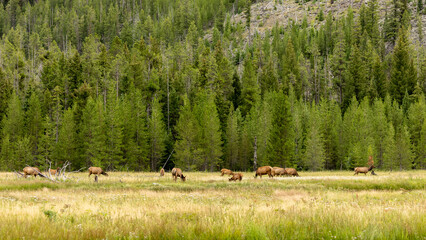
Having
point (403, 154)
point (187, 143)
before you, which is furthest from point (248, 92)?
point (403, 154)

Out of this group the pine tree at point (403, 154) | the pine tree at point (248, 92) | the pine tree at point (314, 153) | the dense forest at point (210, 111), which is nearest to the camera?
the dense forest at point (210, 111)

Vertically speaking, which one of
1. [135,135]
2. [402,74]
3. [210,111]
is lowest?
[135,135]

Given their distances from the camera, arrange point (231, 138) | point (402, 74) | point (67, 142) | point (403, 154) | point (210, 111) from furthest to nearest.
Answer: point (402, 74), point (231, 138), point (210, 111), point (403, 154), point (67, 142)

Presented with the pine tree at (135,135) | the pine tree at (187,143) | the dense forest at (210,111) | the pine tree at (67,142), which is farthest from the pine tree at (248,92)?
the pine tree at (67,142)

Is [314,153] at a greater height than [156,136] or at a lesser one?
lesser

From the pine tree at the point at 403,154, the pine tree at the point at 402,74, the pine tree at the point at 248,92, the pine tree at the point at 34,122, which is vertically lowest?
the pine tree at the point at 403,154

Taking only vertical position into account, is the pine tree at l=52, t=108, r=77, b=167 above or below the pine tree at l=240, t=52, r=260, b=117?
below

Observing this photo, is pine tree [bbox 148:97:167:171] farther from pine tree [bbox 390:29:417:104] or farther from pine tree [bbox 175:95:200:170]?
pine tree [bbox 390:29:417:104]

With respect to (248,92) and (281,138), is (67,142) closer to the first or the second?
(281,138)

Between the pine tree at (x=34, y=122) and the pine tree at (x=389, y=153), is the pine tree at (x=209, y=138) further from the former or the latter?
the pine tree at (x=34, y=122)

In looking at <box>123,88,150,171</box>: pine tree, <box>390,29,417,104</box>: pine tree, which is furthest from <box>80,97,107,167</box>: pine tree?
<box>390,29,417,104</box>: pine tree

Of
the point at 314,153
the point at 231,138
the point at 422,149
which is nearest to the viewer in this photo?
A: the point at 314,153

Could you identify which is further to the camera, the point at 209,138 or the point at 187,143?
the point at 209,138

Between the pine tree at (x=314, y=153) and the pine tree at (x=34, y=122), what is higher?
the pine tree at (x=34, y=122)
